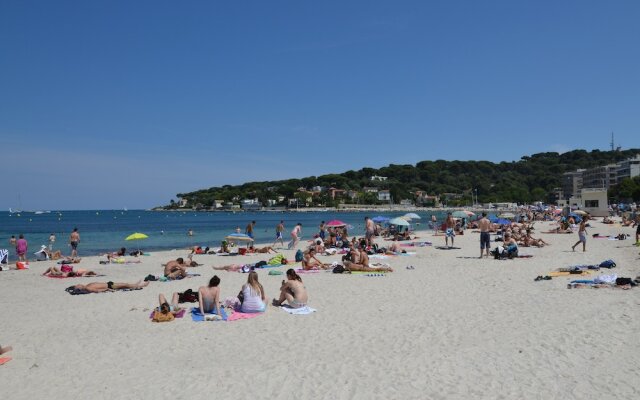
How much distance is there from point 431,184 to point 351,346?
155658mm

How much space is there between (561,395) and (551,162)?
7136 inches

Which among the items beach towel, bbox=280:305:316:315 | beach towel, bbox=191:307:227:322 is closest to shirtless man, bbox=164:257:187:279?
beach towel, bbox=191:307:227:322

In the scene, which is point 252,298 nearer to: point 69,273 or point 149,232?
point 69,273

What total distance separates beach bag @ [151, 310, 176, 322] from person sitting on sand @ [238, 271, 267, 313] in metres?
1.21

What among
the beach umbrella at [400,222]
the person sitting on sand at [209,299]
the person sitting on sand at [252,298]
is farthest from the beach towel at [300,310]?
the beach umbrella at [400,222]

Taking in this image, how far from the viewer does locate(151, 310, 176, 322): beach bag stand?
7977 mm

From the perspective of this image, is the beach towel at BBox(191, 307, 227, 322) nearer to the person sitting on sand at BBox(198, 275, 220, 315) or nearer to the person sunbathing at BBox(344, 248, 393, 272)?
the person sitting on sand at BBox(198, 275, 220, 315)

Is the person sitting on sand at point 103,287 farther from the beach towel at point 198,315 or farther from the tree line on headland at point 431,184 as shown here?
the tree line on headland at point 431,184

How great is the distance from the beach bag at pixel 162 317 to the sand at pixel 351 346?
0.42 feet

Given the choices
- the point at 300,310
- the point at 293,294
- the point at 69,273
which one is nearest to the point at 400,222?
the point at 69,273

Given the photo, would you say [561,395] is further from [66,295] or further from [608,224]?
[608,224]

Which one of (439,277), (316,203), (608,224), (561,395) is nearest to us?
(561,395)

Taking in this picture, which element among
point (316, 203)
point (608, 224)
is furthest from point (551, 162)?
point (608, 224)

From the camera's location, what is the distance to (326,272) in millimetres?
13539
